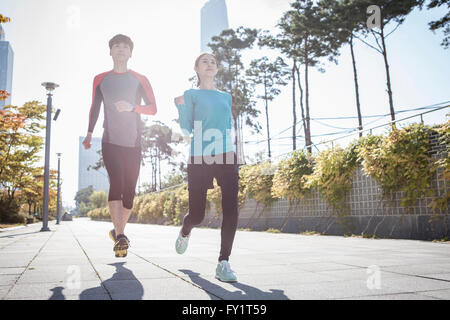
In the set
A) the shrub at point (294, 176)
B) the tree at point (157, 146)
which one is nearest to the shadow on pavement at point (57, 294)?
the shrub at point (294, 176)

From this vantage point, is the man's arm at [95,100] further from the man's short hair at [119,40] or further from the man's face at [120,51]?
the man's short hair at [119,40]

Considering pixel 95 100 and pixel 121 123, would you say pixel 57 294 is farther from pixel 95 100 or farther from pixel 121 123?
pixel 95 100

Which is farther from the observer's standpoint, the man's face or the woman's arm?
the man's face

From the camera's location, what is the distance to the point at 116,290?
7.89 feet

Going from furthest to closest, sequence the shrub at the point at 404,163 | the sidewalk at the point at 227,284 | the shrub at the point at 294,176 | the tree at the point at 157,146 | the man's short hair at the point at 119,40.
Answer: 1. the tree at the point at 157,146
2. the shrub at the point at 294,176
3. the shrub at the point at 404,163
4. the man's short hair at the point at 119,40
5. the sidewalk at the point at 227,284

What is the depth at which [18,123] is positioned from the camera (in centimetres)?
1644

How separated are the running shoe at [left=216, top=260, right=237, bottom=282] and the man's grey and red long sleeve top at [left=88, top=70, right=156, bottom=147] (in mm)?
1549

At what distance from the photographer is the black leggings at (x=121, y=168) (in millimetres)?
3721

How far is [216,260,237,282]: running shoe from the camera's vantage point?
277cm

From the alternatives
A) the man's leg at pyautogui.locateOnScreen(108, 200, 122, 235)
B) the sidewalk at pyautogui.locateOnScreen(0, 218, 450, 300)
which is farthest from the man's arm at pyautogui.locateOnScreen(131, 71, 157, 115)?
the sidewalk at pyautogui.locateOnScreen(0, 218, 450, 300)

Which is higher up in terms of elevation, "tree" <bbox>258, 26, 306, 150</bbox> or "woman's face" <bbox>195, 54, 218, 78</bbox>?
"tree" <bbox>258, 26, 306, 150</bbox>

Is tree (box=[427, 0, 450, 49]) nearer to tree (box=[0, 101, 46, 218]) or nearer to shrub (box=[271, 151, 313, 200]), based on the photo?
shrub (box=[271, 151, 313, 200])

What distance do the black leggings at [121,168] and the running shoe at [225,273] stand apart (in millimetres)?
1366
